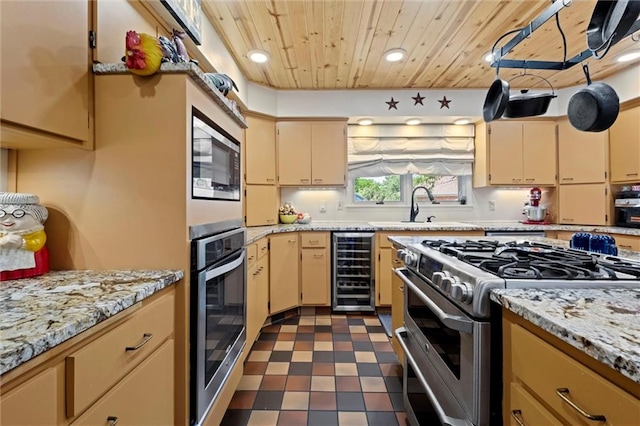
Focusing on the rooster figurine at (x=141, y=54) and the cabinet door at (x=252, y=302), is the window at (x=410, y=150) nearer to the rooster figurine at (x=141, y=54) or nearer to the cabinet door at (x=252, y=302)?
the cabinet door at (x=252, y=302)

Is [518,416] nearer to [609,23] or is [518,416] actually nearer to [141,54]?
[609,23]

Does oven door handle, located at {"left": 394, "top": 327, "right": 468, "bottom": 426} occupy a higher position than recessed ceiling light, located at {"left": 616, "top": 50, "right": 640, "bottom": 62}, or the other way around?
recessed ceiling light, located at {"left": 616, "top": 50, "right": 640, "bottom": 62}

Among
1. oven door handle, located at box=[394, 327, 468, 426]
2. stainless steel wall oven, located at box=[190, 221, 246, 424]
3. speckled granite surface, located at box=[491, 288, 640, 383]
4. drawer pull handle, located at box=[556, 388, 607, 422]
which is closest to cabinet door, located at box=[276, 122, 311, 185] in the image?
stainless steel wall oven, located at box=[190, 221, 246, 424]

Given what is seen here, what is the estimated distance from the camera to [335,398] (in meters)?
1.81

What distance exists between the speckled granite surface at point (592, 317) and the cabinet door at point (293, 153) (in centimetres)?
276

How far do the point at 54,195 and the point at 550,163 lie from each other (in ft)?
14.2

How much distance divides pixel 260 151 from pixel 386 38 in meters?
1.63

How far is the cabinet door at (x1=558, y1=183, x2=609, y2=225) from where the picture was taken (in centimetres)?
318

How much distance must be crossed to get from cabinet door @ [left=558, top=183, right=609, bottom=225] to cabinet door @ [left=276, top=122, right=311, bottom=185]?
285cm

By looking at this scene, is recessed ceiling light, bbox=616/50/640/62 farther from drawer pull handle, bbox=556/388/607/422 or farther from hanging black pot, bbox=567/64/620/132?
drawer pull handle, bbox=556/388/607/422

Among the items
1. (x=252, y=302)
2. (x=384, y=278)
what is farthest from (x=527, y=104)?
(x=252, y=302)

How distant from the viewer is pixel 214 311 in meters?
1.38

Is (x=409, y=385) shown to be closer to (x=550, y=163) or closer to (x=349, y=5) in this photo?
(x=349, y=5)

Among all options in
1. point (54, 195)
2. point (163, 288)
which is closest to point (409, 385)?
point (163, 288)
